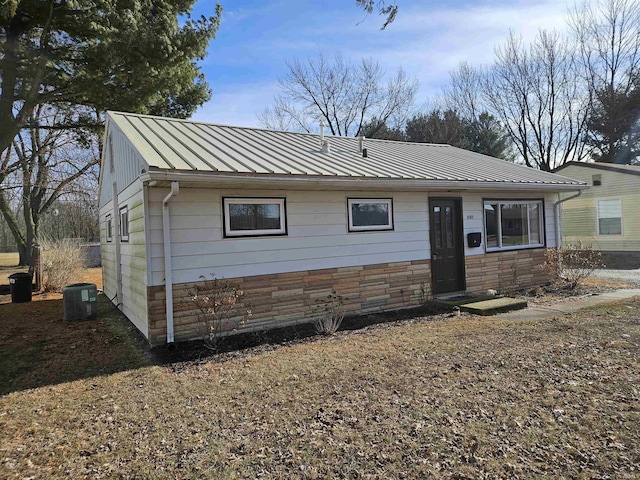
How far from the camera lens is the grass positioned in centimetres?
285

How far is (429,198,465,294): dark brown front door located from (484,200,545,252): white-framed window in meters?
0.91

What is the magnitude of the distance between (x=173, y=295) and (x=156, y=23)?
8.49 m

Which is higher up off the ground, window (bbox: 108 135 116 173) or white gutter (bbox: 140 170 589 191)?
window (bbox: 108 135 116 173)

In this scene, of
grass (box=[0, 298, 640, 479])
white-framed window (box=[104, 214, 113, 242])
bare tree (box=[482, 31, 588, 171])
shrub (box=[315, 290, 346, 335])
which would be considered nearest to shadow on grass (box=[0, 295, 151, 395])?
grass (box=[0, 298, 640, 479])

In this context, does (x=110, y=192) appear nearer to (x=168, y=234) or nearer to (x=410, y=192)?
(x=168, y=234)

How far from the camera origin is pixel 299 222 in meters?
7.08

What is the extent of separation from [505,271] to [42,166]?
2021 cm

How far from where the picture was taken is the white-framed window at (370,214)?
768 cm

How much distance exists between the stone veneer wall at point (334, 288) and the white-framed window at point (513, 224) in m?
0.30

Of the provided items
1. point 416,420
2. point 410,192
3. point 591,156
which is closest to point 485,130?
point 591,156

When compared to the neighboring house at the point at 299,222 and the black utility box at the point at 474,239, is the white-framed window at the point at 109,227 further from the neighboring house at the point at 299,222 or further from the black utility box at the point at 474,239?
the black utility box at the point at 474,239

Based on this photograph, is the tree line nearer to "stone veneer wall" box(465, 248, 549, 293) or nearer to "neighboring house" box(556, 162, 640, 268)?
"neighboring house" box(556, 162, 640, 268)

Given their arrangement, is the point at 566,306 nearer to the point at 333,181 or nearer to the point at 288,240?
the point at 333,181

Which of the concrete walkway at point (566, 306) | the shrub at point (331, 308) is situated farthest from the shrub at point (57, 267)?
the concrete walkway at point (566, 306)
